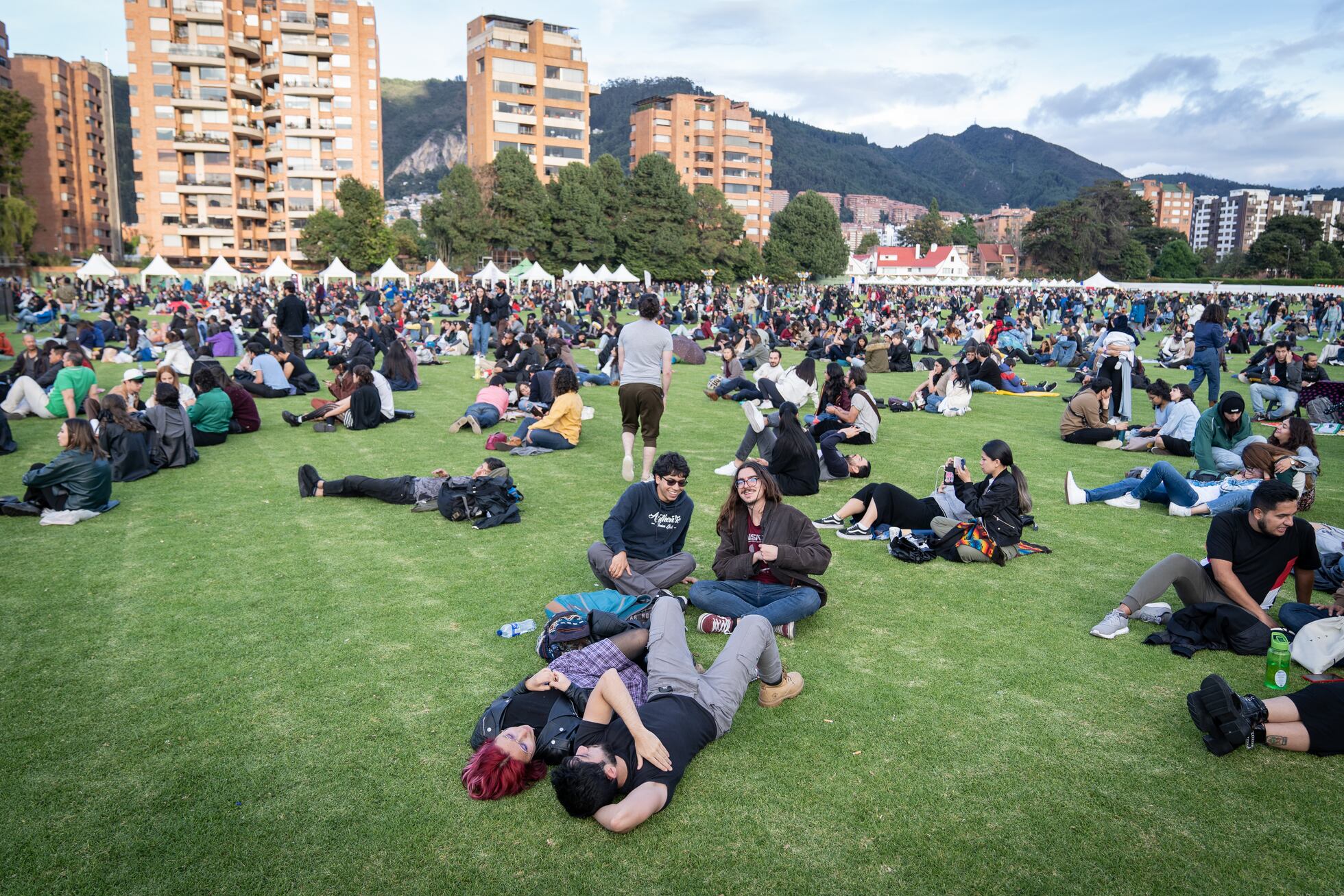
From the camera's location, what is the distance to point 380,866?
10.5 feet

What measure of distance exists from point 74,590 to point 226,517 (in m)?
1.92

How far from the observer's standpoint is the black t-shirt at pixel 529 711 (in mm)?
3994

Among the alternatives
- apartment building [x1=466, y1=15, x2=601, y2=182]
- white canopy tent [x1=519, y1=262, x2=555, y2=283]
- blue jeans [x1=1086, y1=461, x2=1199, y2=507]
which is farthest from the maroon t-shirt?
apartment building [x1=466, y1=15, x2=601, y2=182]

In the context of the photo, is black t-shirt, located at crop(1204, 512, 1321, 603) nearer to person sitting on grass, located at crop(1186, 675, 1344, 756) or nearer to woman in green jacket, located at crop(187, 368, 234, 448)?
person sitting on grass, located at crop(1186, 675, 1344, 756)

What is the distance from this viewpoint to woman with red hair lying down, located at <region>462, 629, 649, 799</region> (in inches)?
143

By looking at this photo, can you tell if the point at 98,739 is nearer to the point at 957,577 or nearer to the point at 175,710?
the point at 175,710

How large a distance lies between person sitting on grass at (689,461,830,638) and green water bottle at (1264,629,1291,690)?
238 centimetres

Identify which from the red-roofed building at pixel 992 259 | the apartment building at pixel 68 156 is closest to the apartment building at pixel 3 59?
the apartment building at pixel 68 156

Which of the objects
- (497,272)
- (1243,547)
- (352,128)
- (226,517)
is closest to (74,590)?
(226,517)

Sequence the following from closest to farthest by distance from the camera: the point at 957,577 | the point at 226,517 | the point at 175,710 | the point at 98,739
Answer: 1. the point at 98,739
2. the point at 175,710
3. the point at 957,577
4. the point at 226,517

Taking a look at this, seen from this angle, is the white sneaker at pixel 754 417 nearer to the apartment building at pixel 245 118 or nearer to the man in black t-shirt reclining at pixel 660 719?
the man in black t-shirt reclining at pixel 660 719

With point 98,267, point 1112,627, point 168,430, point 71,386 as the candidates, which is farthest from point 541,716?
point 98,267

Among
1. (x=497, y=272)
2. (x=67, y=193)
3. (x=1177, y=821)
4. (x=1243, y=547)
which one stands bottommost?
→ (x=1177, y=821)

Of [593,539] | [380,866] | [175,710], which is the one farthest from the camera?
[593,539]
